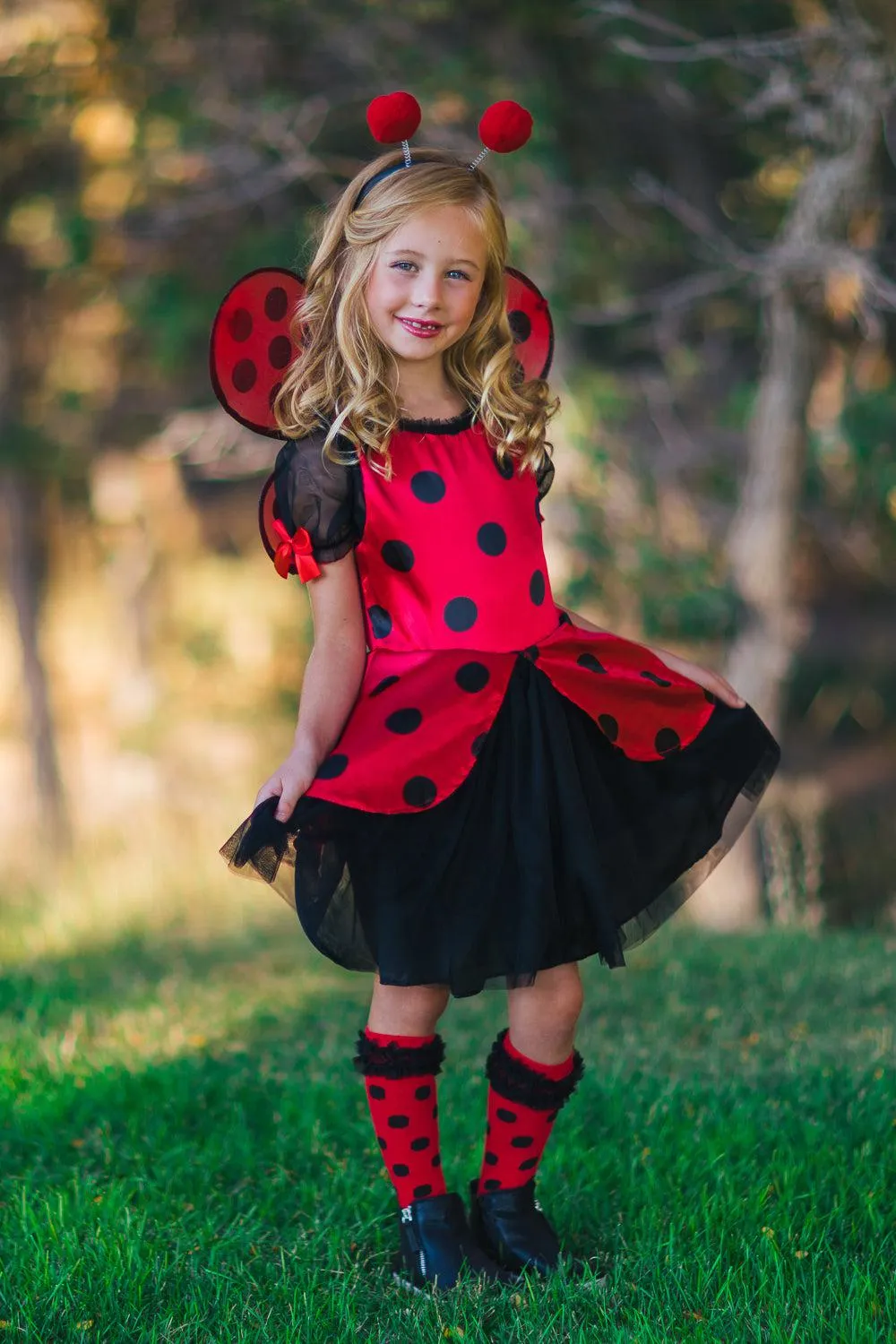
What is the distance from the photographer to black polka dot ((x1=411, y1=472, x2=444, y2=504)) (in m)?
2.08

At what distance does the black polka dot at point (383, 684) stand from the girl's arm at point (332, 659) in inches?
1.7

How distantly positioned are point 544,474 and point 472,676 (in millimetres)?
431

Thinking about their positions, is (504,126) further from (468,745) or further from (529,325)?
(468,745)

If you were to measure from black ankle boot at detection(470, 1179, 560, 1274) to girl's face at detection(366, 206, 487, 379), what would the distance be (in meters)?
1.28

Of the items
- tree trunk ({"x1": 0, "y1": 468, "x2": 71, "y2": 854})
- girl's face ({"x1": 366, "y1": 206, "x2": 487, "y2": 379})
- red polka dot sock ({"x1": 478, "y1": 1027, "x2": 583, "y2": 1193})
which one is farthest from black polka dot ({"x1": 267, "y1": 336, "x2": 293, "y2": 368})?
tree trunk ({"x1": 0, "y1": 468, "x2": 71, "y2": 854})

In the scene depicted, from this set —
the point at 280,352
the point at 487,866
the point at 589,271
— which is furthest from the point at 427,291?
the point at 589,271

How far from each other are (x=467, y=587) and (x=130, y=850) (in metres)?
5.46

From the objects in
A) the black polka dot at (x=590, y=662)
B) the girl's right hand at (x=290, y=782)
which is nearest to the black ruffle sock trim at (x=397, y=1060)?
the girl's right hand at (x=290, y=782)

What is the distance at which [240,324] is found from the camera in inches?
85.1

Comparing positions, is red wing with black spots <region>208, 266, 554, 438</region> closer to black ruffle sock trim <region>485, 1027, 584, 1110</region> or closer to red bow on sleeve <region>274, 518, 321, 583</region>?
red bow on sleeve <region>274, 518, 321, 583</region>

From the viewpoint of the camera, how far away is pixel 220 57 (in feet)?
21.6

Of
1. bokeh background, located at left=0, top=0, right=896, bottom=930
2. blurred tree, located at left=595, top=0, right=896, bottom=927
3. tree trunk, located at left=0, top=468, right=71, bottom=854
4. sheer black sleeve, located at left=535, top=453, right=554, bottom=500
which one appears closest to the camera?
sheer black sleeve, located at left=535, top=453, right=554, bottom=500

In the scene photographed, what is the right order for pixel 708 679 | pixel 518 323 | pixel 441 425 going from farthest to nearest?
pixel 518 323 → pixel 708 679 → pixel 441 425

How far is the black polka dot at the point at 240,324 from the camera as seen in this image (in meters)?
2.15
